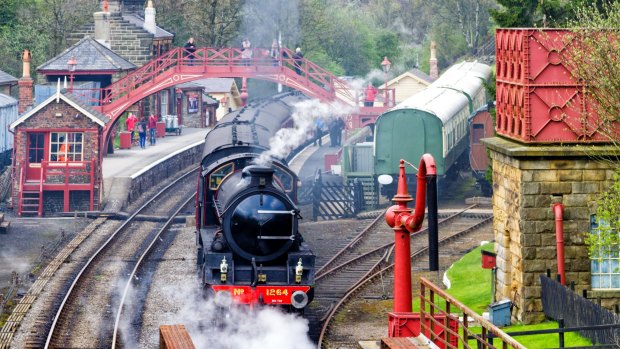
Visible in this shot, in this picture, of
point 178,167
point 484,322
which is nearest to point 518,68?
point 484,322

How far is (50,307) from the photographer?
24891mm

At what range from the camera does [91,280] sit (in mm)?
27828

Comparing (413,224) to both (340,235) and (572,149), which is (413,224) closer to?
(572,149)

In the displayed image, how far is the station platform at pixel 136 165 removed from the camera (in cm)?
4016

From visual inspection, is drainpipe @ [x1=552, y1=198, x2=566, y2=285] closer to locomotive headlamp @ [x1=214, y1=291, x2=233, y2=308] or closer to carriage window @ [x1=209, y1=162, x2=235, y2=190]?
locomotive headlamp @ [x1=214, y1=291, x2=233, y2=308]

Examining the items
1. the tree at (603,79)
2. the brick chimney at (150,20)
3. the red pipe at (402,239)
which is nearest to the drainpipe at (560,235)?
the tree at (603,79)

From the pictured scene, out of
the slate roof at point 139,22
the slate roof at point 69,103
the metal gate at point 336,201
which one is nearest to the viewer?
the slate roof at point 69,103

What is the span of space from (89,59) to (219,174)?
95.2 ft

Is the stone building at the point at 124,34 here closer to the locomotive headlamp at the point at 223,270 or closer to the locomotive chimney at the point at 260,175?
the locomotive chimney at the point at 260,175

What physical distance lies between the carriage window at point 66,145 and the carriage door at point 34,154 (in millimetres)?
372

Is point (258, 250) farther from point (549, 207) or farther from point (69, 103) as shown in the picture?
point (69, 103)

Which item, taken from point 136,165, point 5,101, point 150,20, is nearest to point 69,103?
point 136,165

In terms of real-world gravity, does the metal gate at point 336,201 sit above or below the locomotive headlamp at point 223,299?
above

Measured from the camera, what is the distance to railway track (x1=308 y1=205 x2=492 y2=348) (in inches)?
978
